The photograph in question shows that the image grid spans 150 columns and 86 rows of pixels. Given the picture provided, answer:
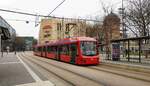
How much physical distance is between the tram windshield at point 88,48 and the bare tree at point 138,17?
11.4 meters

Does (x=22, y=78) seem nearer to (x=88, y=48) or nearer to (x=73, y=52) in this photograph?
(x=88, y=48)

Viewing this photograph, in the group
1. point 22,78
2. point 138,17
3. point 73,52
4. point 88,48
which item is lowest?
point 22,78

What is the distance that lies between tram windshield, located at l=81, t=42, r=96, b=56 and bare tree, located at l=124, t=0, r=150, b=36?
11444 mm

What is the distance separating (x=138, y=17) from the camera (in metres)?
40.0

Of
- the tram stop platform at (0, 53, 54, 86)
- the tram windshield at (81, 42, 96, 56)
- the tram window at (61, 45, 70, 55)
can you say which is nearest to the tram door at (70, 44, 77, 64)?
the tram windshield at (81, 42, 96, 56)

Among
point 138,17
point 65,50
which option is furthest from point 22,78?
point 138,17

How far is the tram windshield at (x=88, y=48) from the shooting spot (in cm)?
2817

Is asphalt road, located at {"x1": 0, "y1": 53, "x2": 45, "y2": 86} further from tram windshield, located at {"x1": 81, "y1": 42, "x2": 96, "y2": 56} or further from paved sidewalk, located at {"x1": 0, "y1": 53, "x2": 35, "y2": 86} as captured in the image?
tram windshield, located at {"x1": 81, "y1": 42, "x2": 96, "y2": 56}

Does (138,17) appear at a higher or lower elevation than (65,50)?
higher

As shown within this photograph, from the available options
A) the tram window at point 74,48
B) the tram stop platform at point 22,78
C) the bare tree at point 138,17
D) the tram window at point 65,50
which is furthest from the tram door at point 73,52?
the bare tree at point 138,17

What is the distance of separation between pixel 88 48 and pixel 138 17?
14.0 metres

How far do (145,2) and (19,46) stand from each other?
11591cm

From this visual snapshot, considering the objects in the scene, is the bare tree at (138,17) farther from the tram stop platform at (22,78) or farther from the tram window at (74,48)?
the tram stop platform at (22,78)

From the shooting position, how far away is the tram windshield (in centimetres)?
2817
